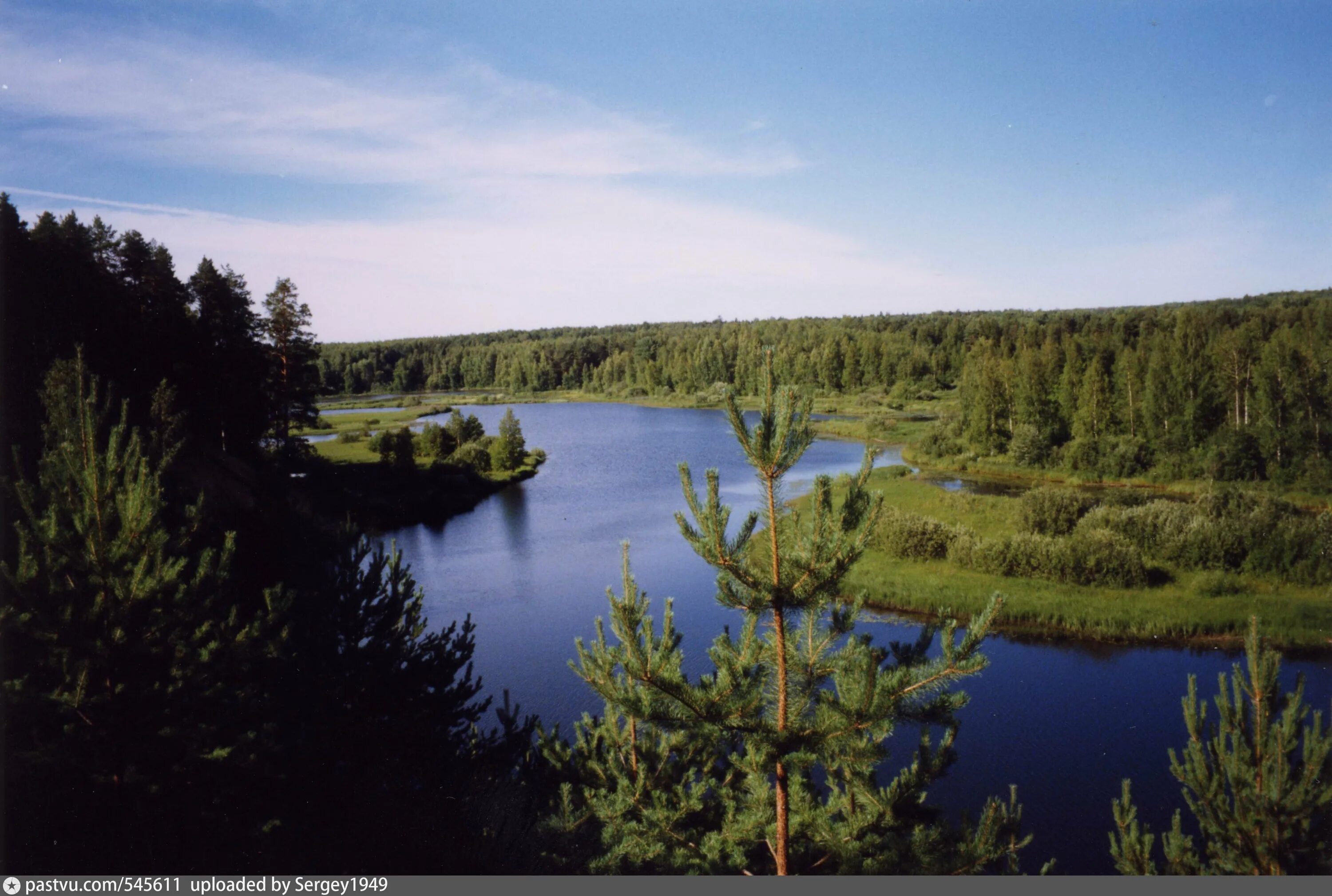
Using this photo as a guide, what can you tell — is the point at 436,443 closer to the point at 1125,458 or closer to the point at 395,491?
the point at 395,491

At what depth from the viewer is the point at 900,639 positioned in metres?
13.7

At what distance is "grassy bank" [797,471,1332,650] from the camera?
59.8 feet

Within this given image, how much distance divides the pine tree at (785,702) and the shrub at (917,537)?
1814 cm

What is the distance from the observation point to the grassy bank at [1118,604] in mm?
18219

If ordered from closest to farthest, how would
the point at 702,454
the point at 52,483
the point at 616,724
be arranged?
the point at 52,483, the point at 616,724, the point at 702,454

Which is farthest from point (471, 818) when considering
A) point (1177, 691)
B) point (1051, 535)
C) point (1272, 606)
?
point (1051, 535)

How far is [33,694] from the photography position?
200 inches

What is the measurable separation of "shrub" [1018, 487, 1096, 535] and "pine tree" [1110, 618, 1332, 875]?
20.3 m

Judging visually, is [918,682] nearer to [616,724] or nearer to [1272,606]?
[616,724]

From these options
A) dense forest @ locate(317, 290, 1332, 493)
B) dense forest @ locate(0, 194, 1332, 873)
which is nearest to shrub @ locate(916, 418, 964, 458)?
dense forest @ locate(317, 290, 1332, 493)

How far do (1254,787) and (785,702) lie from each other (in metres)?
3.80

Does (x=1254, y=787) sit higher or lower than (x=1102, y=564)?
higher

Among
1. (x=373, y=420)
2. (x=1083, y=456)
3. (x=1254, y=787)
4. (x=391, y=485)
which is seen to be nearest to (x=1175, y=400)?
(x=1083, y=456)

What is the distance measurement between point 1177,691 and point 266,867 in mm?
17385
